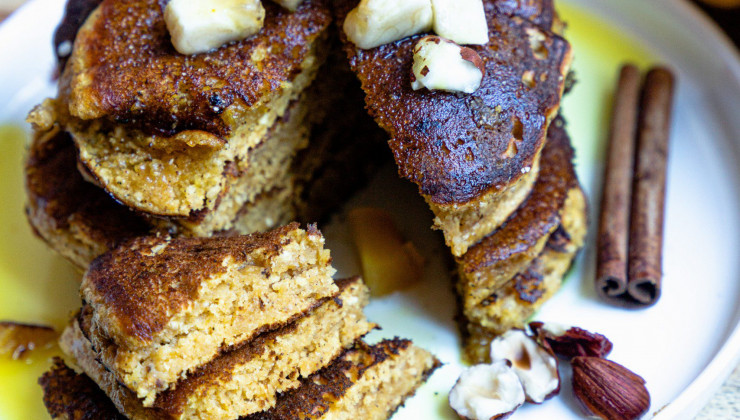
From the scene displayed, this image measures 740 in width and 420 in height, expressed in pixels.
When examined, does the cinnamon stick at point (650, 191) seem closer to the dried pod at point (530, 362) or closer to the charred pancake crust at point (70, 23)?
the dried pod at point (530, 362)

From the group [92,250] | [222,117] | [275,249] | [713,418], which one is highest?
[222,117]

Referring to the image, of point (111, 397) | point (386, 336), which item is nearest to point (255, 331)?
point (111, 397)

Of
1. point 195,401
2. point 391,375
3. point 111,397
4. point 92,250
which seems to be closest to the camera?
point 195,401

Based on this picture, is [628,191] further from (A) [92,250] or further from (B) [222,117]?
(A) [92,250]

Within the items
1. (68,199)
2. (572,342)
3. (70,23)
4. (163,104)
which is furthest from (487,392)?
(70,23)

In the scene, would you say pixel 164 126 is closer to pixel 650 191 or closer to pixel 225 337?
pixel 225 337

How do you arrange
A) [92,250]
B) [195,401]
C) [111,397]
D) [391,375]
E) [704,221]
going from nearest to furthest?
[195,401] < [111,397] < [391,375] < [92,250] < [704,221]

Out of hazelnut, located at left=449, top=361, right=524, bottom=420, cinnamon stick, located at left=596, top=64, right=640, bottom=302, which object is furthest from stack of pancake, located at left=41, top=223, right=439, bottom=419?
cinnamon stick, located at left=596, top=64, right=640, bottom=302

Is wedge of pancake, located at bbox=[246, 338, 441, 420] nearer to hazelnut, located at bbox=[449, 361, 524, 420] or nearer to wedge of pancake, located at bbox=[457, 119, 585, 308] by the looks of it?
hazelnut, located at bbox=[449, 361, 524, 420]
